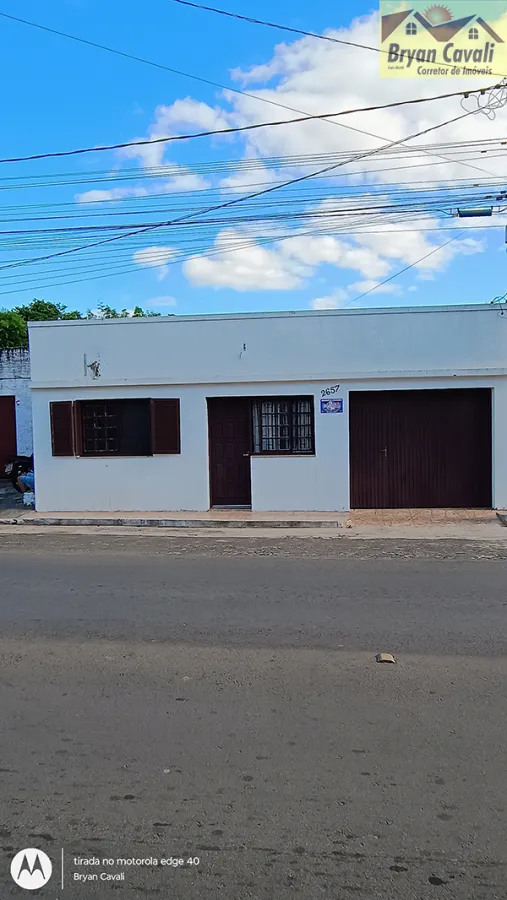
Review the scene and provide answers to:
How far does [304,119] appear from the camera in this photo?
1109cm

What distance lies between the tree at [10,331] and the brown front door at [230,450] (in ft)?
72.1

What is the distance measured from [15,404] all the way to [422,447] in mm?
11131

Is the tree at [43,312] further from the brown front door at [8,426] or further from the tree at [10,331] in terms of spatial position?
the brown front door at [8,426]

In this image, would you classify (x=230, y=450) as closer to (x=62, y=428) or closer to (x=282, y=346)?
(x=282, y=346)

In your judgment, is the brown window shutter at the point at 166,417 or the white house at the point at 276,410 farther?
the brown window shutter at the point at 166,417

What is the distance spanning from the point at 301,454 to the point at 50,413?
17.3 feet

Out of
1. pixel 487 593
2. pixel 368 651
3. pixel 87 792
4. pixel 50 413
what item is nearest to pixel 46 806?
pixel 87 792

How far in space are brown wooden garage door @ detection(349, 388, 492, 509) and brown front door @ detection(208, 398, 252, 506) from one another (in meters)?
2.13

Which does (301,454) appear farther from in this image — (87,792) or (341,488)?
(87,792)

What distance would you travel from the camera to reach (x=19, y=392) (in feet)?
56.9

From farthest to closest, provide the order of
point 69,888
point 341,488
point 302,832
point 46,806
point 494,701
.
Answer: point 341,488 < point 494,701 < point 46,806 < point 302,832 < point 69,888

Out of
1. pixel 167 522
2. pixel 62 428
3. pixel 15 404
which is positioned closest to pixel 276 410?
pixel 167 522

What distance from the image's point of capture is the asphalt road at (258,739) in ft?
8.75

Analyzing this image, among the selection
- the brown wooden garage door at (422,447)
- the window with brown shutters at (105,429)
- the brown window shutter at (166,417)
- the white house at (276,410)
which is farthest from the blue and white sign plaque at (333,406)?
the window with brown shutters at (105,429)
